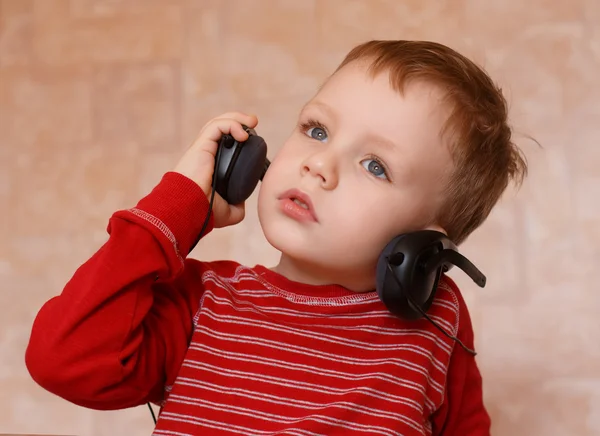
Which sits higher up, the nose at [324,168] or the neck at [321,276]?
the nose at [324,168]

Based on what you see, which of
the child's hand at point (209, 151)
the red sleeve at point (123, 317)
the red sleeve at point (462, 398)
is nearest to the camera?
the red sleeve at point (123, 317)

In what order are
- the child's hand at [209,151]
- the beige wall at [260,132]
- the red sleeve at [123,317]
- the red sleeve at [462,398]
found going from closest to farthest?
1. the red sleeve at [123,317]
2. the child's hand at [209,151]
3. the red sleeve at [462,398]
4. the beige wall at [260,132]

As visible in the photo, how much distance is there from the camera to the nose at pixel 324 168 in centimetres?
117

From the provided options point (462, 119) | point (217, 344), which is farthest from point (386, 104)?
point (217, 344)

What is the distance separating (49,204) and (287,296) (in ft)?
4.20

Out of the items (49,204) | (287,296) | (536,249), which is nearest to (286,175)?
(287,296)

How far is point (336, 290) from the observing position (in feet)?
4.12

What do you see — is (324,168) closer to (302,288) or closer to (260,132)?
(302,288)

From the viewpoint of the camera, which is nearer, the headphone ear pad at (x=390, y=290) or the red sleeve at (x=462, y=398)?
the headphone ear pad at (x=390, y=290)

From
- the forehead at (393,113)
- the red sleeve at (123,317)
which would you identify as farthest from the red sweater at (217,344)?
the forehead at (393,113)

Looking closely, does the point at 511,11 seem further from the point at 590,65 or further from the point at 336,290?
the point at 336,290

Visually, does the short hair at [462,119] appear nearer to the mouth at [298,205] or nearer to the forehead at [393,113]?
the forehead at [393,113]

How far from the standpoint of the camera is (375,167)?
1.22 meters

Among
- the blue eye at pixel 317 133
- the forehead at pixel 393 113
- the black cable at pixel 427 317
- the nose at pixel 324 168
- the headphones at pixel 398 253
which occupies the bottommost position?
the black cable at pixel 427 317
